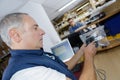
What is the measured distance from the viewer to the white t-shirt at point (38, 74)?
101 cm

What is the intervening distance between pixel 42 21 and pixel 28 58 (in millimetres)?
3475

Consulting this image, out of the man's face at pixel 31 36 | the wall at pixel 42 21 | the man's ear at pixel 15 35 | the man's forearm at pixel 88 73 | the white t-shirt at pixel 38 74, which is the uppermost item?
the man's ear at pixel 15 35

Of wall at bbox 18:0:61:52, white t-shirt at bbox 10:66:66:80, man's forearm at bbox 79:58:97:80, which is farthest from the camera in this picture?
wall at bbox 18:0:61:52

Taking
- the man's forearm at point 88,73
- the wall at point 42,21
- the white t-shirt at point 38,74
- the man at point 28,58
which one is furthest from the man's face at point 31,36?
the wall at point 42,21

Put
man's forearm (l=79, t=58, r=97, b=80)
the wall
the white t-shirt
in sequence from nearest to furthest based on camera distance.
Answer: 1. the white t-shirt
2. man's forearm (l=79, t=58, r=97, b=80)
3. the wall

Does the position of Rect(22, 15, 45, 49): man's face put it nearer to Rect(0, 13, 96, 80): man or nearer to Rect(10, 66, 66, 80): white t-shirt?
Rect(0, 13, 96, 80): man

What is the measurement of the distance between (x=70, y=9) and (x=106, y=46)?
6190 millimetres

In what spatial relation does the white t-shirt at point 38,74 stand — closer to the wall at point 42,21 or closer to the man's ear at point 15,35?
the man's ear at point 15,35

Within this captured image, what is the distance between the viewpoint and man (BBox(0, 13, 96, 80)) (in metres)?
1.04

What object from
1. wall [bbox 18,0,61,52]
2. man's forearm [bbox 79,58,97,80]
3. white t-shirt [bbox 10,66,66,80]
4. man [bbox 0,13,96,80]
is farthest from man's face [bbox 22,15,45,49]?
wall [bbox 18,0,61,52]

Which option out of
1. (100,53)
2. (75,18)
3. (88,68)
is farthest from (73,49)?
(75,18)

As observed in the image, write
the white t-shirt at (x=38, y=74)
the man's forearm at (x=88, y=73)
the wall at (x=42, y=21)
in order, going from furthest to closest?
the wall at (x=42, y=21) < the man's forearm at (x=88, y=73) < the white t-shirt at (x=38, y=74)

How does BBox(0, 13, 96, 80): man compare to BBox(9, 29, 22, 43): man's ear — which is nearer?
BBox(0, 13, 96, 80): man

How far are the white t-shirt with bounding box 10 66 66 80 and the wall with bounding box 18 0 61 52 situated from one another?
3.31 m
